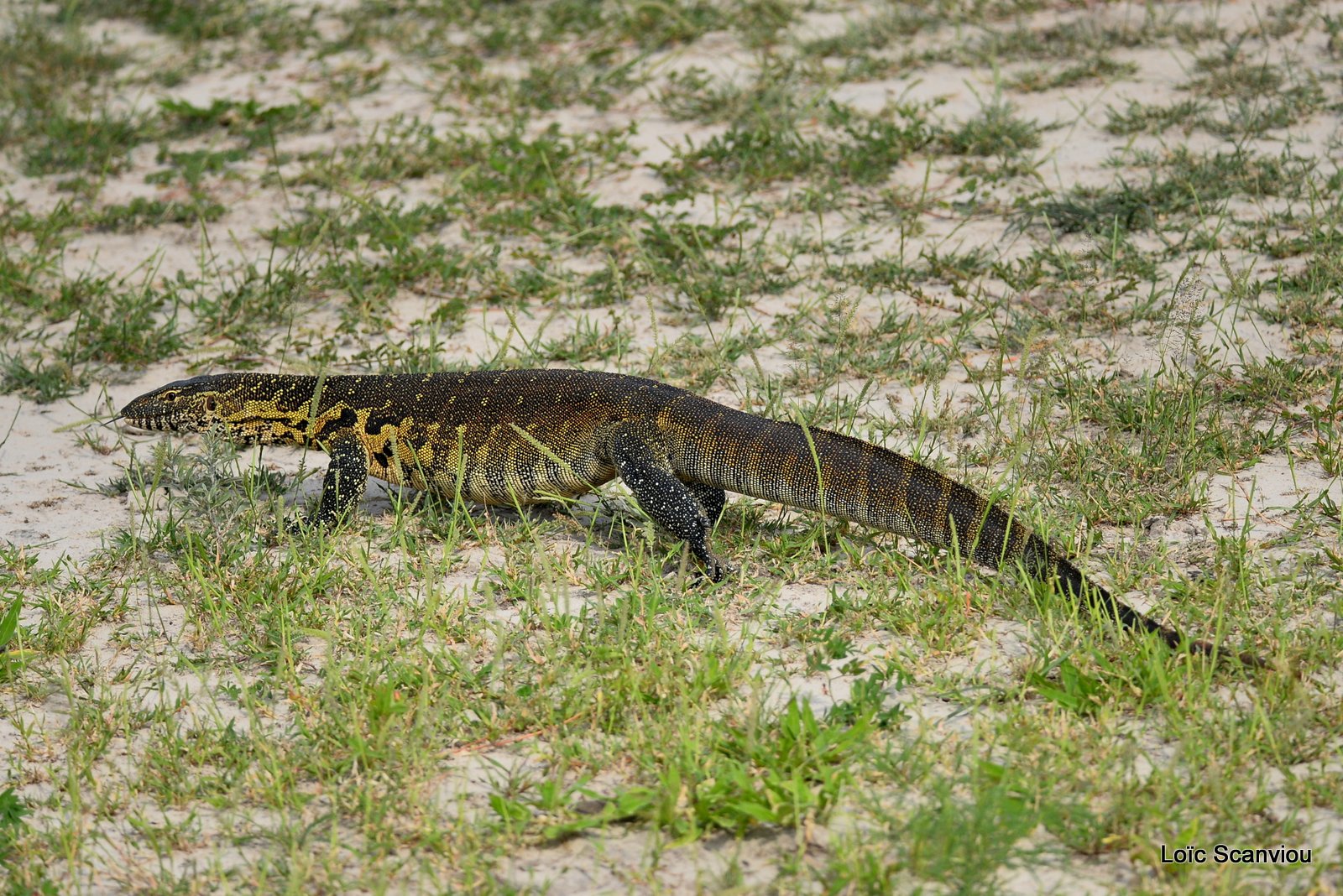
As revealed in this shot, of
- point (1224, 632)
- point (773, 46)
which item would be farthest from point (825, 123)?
point (1224, 632)

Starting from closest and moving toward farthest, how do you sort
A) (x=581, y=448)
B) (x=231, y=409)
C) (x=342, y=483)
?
(x=581, y=448) < (x=342, y=483) < (x=231, y=409)

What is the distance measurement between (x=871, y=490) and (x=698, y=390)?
5.60ft

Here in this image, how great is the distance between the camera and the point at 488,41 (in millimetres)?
10375

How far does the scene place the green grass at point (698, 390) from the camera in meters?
3.57

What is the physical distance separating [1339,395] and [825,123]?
162 inches

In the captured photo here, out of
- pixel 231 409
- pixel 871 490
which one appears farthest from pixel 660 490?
pixel 231 409

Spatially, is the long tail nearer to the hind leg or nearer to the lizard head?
the hind leg

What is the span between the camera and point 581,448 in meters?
5.27

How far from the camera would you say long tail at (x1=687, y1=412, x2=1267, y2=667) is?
4.46 metres

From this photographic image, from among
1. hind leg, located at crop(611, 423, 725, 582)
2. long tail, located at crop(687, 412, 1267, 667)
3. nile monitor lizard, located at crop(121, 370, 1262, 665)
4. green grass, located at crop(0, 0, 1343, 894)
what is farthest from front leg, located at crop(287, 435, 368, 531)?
long tail, located at crop(687, 412, 1267, 667)

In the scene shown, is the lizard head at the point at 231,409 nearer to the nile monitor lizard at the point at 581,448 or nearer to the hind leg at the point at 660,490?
the nile monitor lizard at the point at 581,448

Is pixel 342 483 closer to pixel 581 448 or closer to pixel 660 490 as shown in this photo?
pixel 581 448

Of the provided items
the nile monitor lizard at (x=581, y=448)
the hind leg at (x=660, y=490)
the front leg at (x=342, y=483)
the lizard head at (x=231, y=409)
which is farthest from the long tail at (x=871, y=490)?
the lizard head at (x=231, y=409)

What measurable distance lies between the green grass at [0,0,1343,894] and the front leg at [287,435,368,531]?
0.15 metres
